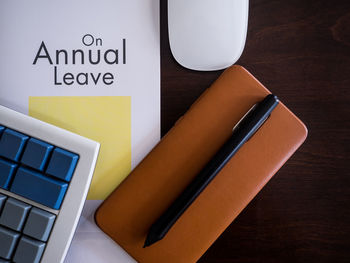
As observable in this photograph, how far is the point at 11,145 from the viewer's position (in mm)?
339

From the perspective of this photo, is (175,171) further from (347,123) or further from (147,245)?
(347,123)

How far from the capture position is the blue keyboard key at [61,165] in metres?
0.34

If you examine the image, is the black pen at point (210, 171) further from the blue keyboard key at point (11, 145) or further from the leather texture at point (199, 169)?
the blue keyboard key at point (11, 145)

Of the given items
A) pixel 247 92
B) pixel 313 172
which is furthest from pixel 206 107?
pixel 313 172

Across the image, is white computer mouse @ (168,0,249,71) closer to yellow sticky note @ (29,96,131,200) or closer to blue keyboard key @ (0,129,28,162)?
yellow sticky note @ (29,96,131,200)

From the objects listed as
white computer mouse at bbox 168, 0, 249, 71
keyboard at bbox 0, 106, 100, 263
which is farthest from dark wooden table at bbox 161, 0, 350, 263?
keyboard at bbox 0, 106, 100, 263

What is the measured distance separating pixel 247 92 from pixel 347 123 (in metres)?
0.14

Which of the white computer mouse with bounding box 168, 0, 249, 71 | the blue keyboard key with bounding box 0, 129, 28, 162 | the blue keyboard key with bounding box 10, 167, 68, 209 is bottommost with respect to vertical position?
the blue keyboard key with bounding box 10, 167, 68, 209

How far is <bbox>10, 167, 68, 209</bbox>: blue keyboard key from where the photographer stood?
339 millimetres

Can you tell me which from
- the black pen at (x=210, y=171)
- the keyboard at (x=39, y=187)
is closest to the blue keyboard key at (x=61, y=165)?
the keyboard at (x=39, y=187)

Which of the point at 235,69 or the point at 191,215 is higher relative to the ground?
the point at 235,69

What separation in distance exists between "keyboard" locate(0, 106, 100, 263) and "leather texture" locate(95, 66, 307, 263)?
6 centimetres

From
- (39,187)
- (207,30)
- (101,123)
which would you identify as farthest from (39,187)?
(207,30)

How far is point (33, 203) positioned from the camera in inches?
13.5
